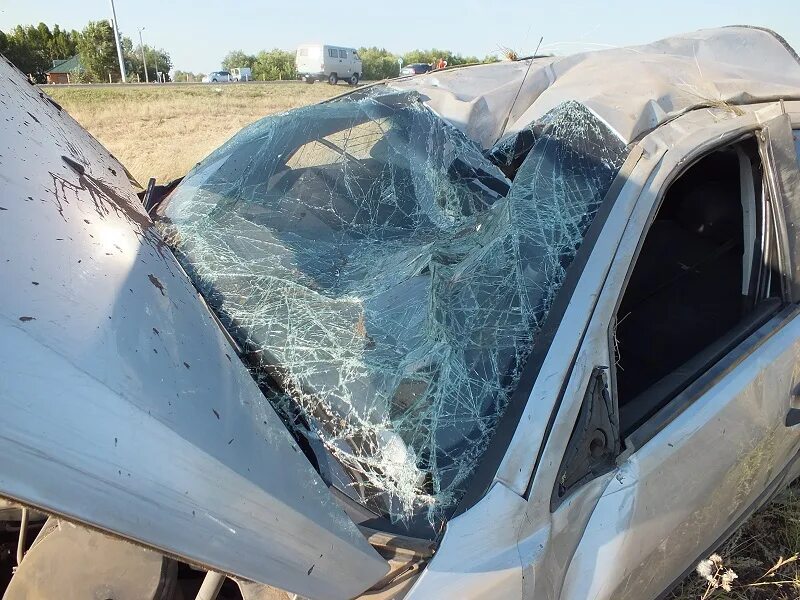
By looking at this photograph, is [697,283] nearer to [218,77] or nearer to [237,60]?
[218,77]

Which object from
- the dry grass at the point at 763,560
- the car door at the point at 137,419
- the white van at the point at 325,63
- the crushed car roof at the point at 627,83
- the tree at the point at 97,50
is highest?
the tree at the point at 97,50

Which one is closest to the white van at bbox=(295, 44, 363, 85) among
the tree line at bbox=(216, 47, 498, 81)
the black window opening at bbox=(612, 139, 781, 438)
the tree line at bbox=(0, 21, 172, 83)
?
the tree line at bbox=(216, 47, 498, 81)

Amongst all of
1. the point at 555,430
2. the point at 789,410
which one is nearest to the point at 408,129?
the point at 555,430

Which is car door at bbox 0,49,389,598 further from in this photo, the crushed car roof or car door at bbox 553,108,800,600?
the crushed car roof

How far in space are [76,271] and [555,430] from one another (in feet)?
3.15

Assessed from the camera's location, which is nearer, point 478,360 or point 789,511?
point 478,360

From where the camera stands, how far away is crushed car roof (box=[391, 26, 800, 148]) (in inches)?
69.4

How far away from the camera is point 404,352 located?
1.43 m

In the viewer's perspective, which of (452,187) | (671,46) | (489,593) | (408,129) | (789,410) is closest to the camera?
(489,593)

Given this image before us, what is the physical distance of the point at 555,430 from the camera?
1.18 metres

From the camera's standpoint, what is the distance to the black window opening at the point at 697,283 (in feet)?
5.91

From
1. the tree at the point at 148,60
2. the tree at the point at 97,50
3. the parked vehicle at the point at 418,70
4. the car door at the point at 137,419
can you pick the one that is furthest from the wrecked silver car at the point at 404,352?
the tree at the point at 148,60

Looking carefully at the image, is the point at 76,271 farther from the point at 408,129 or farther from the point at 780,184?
the point at 780,184

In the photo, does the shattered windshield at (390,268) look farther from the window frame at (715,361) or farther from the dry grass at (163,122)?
the dry grass at (163,122)
